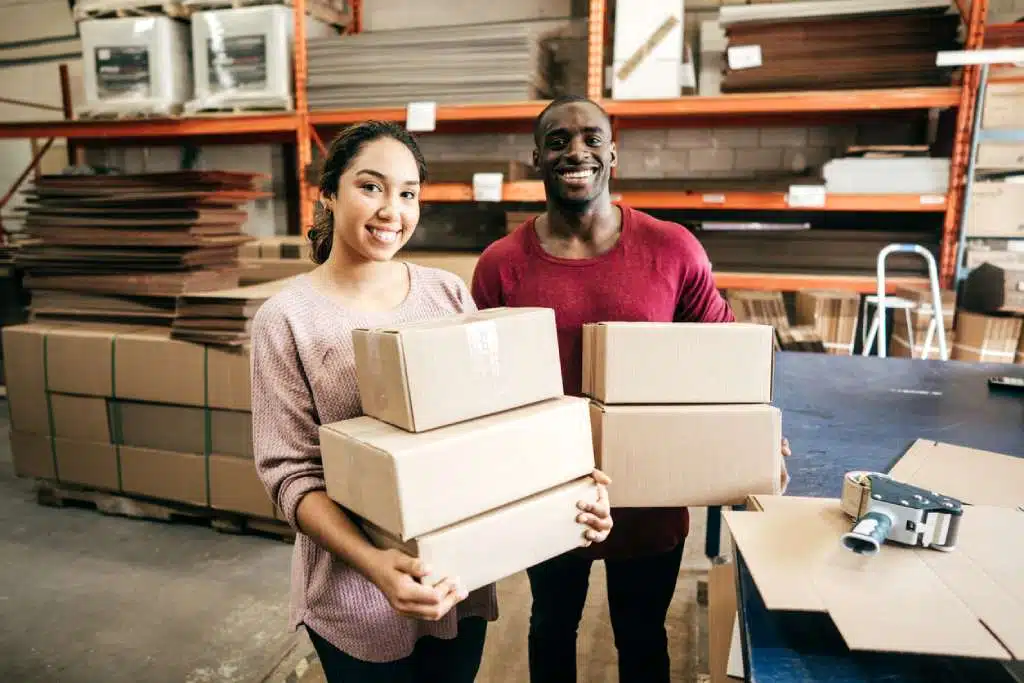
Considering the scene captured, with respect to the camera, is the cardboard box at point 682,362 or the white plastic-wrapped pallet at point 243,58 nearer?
the cardboard box at point 682,362

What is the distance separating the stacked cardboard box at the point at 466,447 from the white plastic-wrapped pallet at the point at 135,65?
139 inches

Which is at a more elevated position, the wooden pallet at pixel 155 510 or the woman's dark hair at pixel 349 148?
the woman's dark hair at pixel 349 148

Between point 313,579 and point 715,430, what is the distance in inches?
26.5

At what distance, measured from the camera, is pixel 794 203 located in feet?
10.2

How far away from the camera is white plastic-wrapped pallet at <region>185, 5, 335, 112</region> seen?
3.46 metres

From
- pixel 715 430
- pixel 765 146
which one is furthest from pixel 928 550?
pixel 765 146

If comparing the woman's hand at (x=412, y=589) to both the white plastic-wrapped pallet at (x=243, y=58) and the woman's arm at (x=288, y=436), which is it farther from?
the white plastic-wrapped pallet at (x=243, y=58)

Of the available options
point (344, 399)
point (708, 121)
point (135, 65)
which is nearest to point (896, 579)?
point (344, 399)

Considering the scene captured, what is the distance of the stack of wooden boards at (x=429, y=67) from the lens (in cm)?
338

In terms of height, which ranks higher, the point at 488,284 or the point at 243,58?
the point at 243,58

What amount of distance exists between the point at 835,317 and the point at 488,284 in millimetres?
2441

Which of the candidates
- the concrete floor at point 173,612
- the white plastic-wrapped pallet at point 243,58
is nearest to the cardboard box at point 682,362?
the concrete floor at point 173,612

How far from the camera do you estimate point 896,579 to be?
0.82 m

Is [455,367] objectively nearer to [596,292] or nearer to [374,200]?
[374,200]
